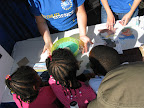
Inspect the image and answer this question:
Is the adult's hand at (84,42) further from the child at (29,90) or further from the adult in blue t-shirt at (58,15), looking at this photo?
the child at (29,90)

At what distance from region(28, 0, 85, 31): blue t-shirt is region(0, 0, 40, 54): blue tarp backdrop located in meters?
0.45

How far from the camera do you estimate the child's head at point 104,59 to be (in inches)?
36.8

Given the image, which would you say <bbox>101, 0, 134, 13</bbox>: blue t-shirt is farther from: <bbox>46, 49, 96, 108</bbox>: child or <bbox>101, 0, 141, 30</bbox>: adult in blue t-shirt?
<bbox>46, 49, 96, 108</bbox>: child

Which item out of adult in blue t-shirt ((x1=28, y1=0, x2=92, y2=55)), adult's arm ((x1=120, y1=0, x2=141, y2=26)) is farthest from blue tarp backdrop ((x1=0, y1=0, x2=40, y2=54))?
adult's arm ((x1=120, y1=0, x2=141, y2=26))

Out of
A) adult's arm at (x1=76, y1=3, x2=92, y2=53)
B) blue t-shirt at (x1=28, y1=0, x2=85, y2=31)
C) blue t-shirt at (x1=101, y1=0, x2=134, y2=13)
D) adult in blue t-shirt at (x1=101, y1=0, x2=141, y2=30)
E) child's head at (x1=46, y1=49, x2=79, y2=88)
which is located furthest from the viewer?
blue t-shirt at (x1=101, y1=0, x2=134, y2=13)

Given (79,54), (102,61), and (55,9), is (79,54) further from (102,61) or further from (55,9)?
(55,9)

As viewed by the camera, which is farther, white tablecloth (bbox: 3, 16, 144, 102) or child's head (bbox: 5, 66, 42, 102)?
white tablecloth (bbox: 3, 16, 144, 102)

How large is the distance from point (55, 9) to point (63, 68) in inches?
25.7

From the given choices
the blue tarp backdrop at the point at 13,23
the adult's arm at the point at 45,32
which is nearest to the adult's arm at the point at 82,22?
the adult's arm at the point at 45,32

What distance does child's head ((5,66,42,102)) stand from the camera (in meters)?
0.94

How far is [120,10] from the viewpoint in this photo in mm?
1548

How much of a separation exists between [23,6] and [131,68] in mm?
1547

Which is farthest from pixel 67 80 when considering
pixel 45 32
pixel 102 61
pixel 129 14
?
pixel 129 14

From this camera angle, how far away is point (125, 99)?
0.42 m
